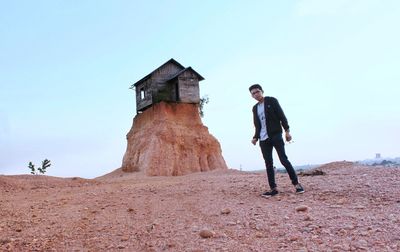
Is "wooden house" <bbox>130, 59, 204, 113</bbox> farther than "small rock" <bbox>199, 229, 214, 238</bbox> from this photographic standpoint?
Yes

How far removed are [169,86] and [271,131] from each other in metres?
20.4

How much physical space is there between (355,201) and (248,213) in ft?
5.55

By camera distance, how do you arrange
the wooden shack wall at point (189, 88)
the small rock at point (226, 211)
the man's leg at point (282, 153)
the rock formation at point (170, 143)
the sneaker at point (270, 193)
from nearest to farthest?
the small rock at point (226, 211), the sneaker at point (270, 193), the man's leg at point (282, 153), the rock formation at point (170, 143), the wooden shack wall at point (189, 88)

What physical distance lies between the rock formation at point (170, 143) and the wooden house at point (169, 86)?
0.53 m

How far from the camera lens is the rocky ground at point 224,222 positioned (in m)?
4.14

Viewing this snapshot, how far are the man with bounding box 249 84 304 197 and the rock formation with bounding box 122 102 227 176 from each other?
16233 millimetres

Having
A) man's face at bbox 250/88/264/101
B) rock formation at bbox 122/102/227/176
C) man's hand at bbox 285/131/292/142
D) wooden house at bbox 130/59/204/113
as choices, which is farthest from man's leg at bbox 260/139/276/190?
wooden house at bbox 130/59/204/113

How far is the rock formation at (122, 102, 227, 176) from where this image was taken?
2391cm

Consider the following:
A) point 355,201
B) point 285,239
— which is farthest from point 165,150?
point 285,239

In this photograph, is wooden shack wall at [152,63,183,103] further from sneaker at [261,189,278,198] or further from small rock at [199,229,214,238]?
small rock at [199,229,214,238]

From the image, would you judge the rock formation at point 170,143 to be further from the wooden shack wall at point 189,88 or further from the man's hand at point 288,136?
the man's hand at point 288,136

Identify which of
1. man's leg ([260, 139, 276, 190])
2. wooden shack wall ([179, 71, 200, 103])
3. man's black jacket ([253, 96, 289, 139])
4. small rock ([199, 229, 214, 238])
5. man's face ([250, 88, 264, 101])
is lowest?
small rock ([199, 229, 214, 238])

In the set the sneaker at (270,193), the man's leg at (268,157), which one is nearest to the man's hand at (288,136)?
the man's leg at (268,157)

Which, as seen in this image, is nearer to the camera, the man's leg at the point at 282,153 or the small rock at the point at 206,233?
the small rock at the point at 206,233
